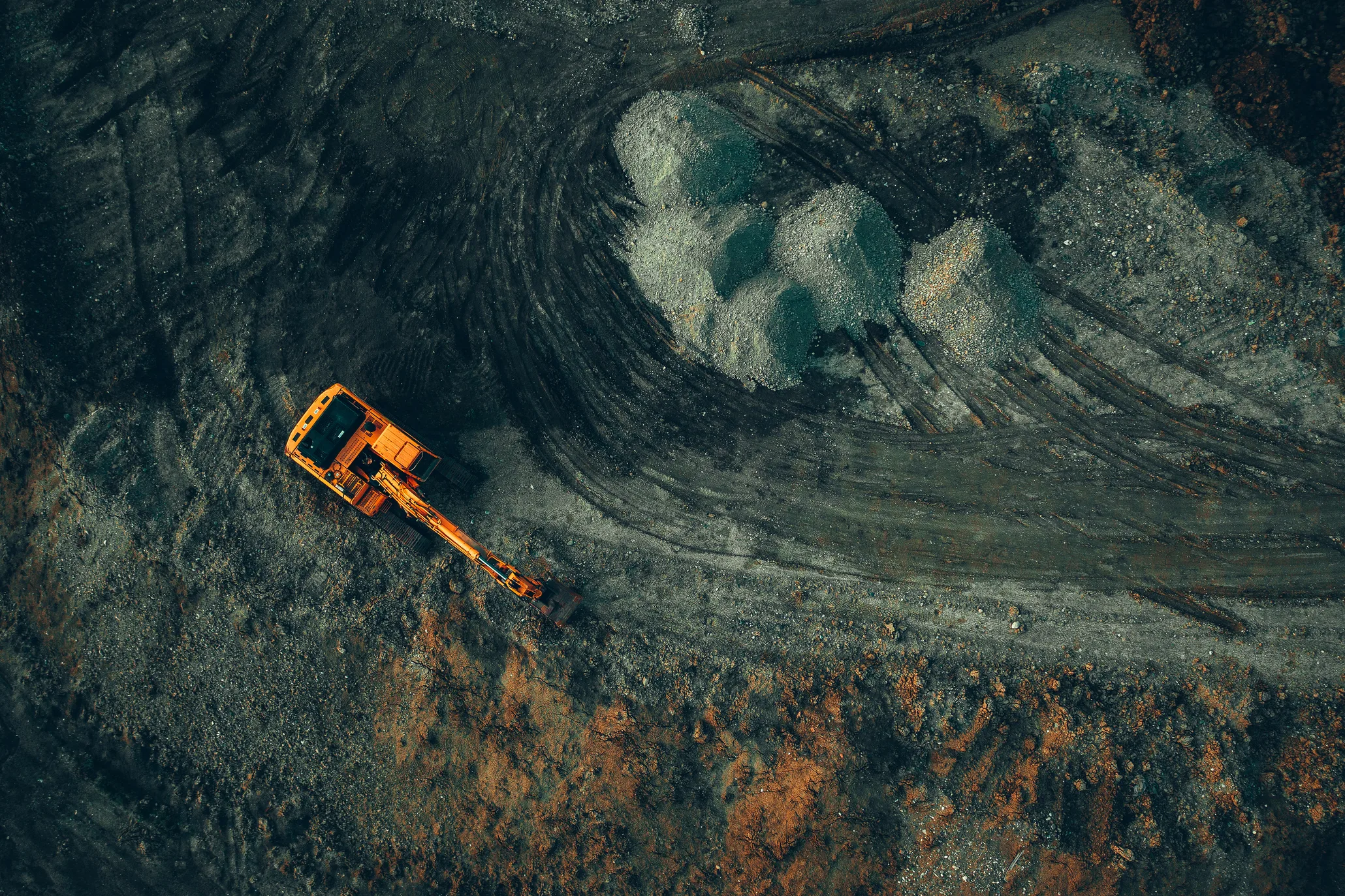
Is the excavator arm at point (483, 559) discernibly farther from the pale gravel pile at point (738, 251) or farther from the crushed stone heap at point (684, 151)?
the crushed stone heap at point (684, 151)

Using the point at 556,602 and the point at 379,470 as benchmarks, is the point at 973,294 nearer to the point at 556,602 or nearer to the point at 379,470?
the point at 556,602

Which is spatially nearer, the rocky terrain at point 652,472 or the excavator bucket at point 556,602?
the rocky terrain at point 652,472

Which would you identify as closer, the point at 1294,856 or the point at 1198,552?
the point at 1294,856

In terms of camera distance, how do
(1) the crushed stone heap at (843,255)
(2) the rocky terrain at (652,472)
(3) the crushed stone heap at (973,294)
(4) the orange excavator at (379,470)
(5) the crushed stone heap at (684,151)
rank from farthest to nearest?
(5) the crushed stone heap at (684,151)
(1) the crushed stone heap at (843,255)
(3) the crushed stone heap at (973,294)
(4) the orange excavator at (379,470)
(2) the rocky terrain at (652,472)

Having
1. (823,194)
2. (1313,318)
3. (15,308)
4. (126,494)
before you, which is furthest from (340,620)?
(1313,318)

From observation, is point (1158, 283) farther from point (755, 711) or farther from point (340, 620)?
point (340, 620)

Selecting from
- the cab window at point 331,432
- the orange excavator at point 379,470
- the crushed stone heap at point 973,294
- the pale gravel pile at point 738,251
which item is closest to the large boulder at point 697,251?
the pale gravel pile at point 738,251

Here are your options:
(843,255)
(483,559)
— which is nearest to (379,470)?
(483,559)
